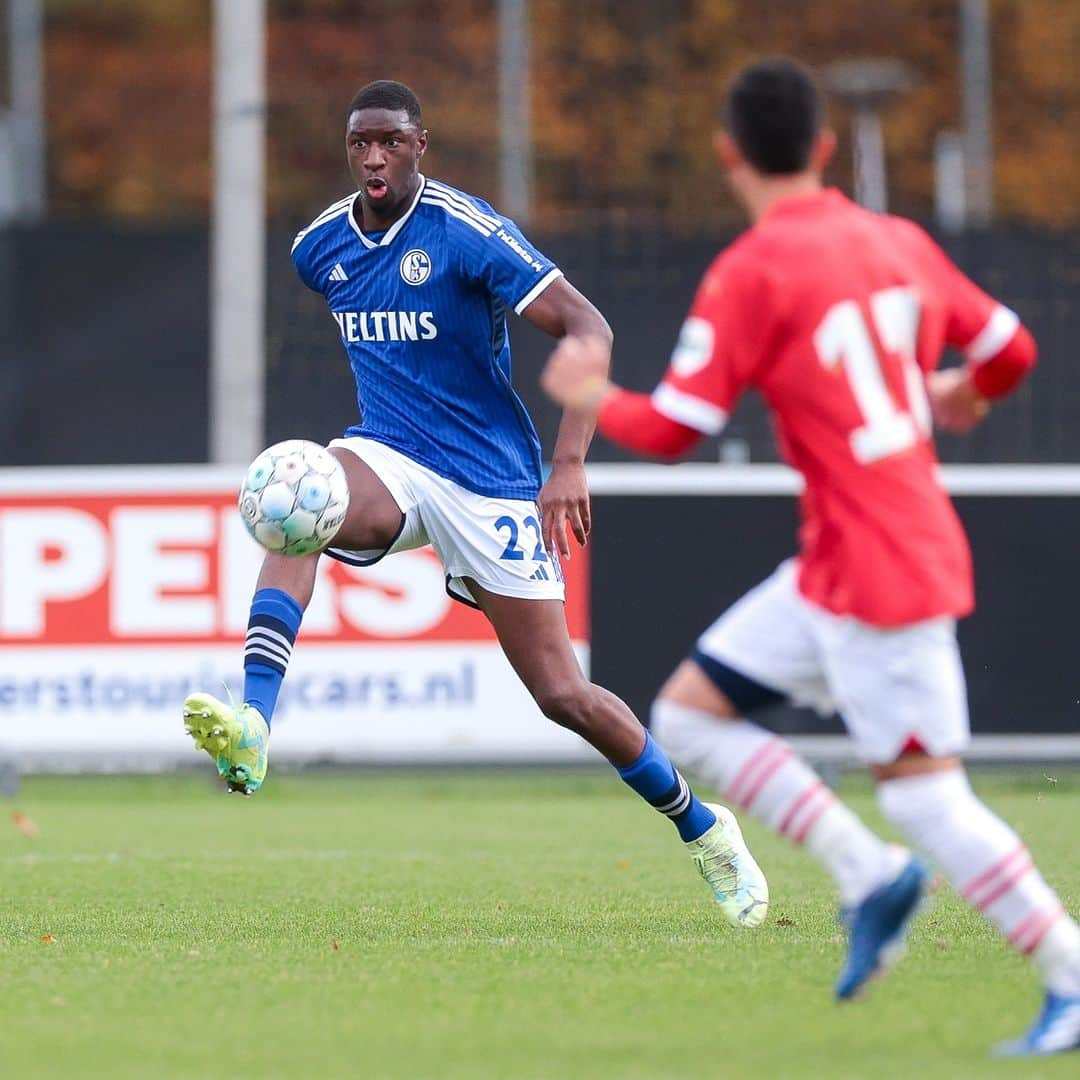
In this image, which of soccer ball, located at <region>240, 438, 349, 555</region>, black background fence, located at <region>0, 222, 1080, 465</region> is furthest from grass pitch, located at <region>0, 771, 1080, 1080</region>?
black background fence, located at <region>0, 222, 1080, 465</region>

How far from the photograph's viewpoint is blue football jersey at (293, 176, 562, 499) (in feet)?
23.2

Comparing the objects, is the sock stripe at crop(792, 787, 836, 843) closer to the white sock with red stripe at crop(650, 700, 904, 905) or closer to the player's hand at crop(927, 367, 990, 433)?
the white sock with red stripe at crop(650, 700, 904, 905)

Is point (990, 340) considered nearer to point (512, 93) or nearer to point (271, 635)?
point (271, 635)

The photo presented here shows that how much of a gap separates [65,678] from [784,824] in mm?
7939

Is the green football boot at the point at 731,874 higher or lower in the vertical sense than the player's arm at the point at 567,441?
lower

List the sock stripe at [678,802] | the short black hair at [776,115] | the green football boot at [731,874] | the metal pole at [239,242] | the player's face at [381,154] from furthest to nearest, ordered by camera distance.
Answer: the metal pole at [239,242], the player's face at [381,154], the sock stripe at [678,802], the green football boot at [731,874], the short black hair at [776,115]

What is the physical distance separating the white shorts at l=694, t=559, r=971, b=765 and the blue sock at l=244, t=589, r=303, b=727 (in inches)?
87.7

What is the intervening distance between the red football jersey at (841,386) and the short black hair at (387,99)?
2.58 meters

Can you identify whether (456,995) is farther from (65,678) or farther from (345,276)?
(65,678)

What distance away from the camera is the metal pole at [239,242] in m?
13.8

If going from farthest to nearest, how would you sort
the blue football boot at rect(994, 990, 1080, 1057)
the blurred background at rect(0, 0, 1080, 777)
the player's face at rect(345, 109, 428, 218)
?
the blurred background at rect(0, 0, 1080, 777) < the player's face at rect(345, 109, 428, 218) < the blue football boot at rect(994, 990, 1080, 1057)

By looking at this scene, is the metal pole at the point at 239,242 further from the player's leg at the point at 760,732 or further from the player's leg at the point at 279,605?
the player's leg at the point at 760,732

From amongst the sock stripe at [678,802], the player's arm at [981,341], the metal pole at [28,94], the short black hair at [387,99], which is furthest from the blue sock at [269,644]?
the metal pole at [28,94]

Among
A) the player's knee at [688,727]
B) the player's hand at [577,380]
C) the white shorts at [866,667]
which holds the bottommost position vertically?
the player's knee at [688,727]
